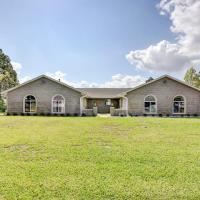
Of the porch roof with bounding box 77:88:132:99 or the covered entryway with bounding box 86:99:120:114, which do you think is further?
the covered entryway with bounding box 86:99:120:114

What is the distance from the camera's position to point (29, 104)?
98.5 ft

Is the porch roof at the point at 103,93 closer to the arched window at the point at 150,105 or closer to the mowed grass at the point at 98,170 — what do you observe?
the arched window at the point at 150,105

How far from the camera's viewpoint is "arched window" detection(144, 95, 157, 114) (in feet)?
97.2

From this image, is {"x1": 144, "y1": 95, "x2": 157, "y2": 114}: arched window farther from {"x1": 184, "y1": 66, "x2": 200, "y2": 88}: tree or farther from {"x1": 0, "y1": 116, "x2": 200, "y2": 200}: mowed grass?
{"x1": 184, "y1": 66, "x2": 200, "y2": 88}: tree

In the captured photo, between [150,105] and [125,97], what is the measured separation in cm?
296

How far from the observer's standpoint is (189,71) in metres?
57.4

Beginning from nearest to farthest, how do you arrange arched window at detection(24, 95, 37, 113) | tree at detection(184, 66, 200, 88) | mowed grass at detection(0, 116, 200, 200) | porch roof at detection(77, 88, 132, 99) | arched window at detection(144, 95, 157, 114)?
1. mowed grass at detection(0, 116, 200, 200)
2. arched window at detection(144, 95, 157, 114)
3. arched window at detection(24, 95, 37, 113)
4. porch roof at detection(77, 88, 132, 99)
5. tree at detection(184, 66, 200, 88)

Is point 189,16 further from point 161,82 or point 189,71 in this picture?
point 189,71

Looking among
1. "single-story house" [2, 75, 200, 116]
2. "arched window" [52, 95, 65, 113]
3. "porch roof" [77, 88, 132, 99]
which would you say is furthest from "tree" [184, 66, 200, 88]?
"arched window" [52, 95, 65, 113]

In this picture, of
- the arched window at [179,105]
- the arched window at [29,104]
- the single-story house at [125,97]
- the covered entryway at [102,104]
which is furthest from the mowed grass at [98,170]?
the covered entryway at [102,104]

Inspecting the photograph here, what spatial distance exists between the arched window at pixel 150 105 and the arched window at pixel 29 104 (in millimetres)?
12607

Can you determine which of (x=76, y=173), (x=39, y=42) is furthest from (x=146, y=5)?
(x=76, y=173)

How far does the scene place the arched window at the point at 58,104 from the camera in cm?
2969

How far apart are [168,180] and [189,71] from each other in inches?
2180
